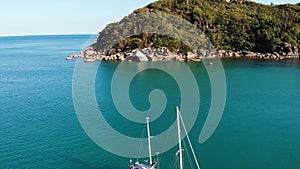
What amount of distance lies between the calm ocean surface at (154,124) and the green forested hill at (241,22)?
31.1 m

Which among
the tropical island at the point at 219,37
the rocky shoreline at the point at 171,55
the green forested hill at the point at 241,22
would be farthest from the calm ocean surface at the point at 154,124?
the green forested hill at the point at 241,22

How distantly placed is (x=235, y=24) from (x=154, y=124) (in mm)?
71759

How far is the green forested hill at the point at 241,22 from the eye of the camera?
89.4 m

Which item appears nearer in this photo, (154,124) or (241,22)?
(154,124)

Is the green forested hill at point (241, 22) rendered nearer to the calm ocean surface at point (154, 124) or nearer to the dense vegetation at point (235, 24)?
the dense vegetation at point (235, 24)

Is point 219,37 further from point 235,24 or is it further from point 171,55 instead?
point 171,55

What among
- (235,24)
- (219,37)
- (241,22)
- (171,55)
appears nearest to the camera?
(171,55)

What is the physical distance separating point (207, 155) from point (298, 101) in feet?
71.8

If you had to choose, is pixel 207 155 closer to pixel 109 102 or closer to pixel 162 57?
pixel 109 102

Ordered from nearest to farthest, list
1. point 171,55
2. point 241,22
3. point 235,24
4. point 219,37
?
1. point 171,55
2. point 219,37
3. point 235,24
4. point 241,22

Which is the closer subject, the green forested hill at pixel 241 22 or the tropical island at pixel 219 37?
the tropical island at pixel 219 37

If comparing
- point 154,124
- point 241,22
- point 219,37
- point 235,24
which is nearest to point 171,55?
point 219,37

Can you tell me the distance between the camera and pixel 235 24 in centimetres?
9675

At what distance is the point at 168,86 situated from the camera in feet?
171
